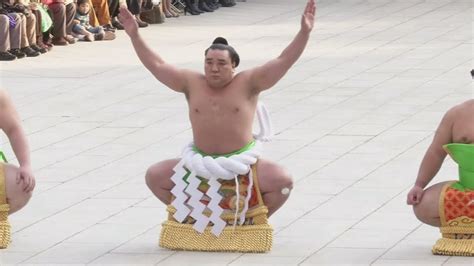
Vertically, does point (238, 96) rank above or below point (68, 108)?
above

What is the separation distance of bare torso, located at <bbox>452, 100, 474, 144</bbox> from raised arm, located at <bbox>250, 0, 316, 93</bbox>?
2.36 feet

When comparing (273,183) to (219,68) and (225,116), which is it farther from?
(219,68)

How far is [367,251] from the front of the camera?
664cm

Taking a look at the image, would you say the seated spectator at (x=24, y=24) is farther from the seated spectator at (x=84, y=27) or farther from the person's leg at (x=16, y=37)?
the seated spectator at (x=84, y=27)

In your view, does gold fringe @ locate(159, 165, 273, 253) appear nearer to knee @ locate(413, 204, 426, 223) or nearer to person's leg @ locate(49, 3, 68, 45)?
knee @ locate(413, 204, 426, 223)

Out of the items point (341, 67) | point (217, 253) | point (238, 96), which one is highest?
point (238, 96)

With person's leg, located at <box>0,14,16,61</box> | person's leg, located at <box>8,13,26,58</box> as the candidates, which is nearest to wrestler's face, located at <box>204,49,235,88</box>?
person's leg, located at <box>0,14,16,61</box>

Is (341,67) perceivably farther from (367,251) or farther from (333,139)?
(367,251)

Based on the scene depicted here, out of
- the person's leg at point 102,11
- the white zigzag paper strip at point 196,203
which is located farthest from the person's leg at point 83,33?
the white zigzag paper strip at point 196,203

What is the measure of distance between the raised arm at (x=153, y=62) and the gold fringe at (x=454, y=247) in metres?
1.32

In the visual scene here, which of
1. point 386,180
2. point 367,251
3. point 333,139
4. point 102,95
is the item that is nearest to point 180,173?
point 367,251

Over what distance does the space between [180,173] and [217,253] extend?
15.3 inches

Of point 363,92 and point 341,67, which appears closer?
point 363,92

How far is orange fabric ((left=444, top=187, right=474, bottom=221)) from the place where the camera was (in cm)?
657
